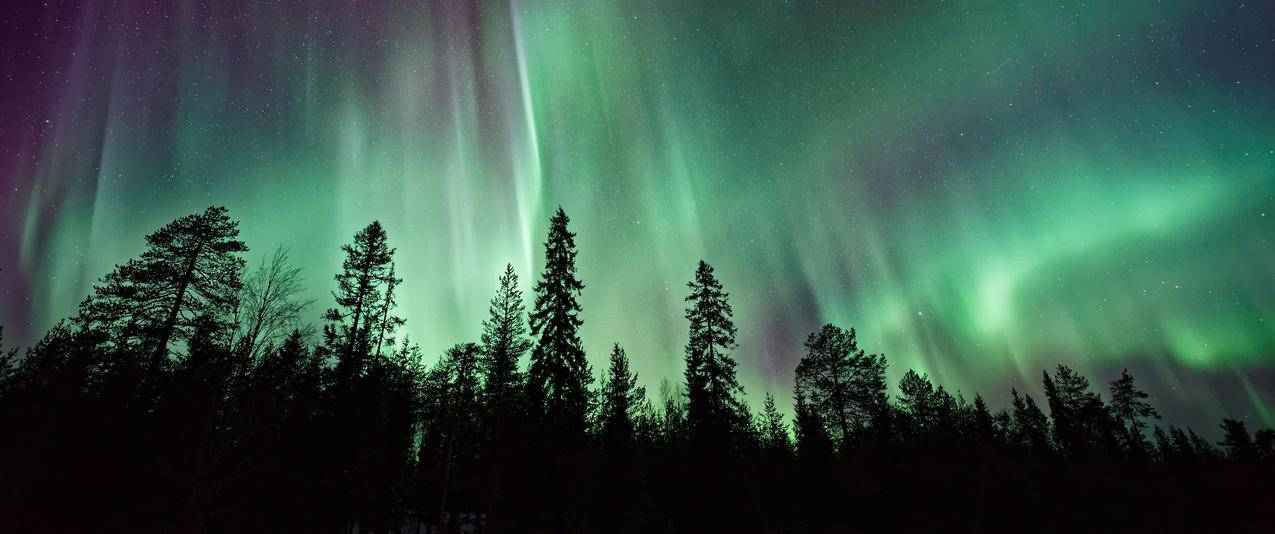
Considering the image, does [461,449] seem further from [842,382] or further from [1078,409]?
[1078,409]

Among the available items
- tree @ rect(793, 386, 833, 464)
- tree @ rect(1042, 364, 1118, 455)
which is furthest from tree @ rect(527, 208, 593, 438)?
tree @ rect(1042, 364, 1118, 455)

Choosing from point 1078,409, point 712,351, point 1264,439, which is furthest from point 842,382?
point 1264,439

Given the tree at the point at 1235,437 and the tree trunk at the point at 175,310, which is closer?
the tree trunk at the point at 175,310

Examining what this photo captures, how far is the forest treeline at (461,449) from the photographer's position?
12.7 m

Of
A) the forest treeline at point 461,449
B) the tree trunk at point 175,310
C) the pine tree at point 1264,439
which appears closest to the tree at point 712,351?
the forest treeline at point 461,449

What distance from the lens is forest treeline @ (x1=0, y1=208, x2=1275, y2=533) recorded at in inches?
502

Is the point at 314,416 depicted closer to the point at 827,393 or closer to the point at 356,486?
the point at 356,486

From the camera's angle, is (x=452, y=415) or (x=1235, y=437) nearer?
(x=452, y=415)

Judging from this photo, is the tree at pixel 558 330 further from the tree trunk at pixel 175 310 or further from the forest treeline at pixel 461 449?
the tree trunk at pixel 175 310

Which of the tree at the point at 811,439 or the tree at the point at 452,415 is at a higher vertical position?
the tree at the point at 452,415

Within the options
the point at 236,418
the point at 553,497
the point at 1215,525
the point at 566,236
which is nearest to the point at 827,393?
the point at 1215,525

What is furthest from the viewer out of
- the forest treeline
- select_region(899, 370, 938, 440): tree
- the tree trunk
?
select_region(899, 370, 938, 440): tree

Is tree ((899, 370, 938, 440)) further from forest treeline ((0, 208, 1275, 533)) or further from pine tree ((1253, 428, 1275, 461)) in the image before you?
pine tree ((1253, 428, 1275, 461))

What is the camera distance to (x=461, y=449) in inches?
1451
